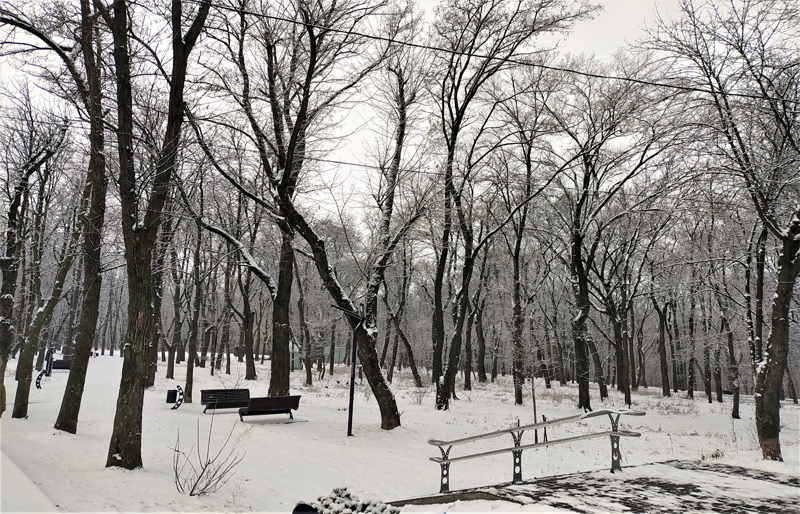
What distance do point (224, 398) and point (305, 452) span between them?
5.55 metres

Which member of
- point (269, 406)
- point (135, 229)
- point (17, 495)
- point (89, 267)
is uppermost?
point (135, 229)

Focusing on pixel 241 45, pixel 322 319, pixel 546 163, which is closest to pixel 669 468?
pixel 546 163

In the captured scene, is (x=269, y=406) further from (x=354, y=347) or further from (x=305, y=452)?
(x=305, y=452)

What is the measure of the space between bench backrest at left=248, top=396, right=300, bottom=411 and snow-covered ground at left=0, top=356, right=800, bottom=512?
42 centimetres

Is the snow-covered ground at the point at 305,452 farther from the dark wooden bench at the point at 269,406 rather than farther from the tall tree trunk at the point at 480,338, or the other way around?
the tall tree trunk at the point at 480,338

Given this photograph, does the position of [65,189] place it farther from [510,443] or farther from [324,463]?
[510,443]

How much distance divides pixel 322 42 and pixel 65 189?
13.6 metres

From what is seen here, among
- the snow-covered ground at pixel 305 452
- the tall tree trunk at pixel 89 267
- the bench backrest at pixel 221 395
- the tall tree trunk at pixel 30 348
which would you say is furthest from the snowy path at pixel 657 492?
the tall tree trunk at pixel 30 348

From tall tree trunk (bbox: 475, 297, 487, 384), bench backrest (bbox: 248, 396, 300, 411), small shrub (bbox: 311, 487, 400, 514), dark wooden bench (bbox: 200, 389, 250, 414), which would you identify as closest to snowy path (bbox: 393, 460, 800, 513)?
small shrub (bbox: 311, 487, 400, 514)

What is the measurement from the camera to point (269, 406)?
43.9 feet

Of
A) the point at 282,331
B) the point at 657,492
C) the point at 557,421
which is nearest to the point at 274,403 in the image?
the point at 282,331

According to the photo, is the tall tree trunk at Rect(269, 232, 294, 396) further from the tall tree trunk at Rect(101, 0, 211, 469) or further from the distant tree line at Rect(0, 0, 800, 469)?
the tall tree trunk at Rect(101, 0, 211, 469)

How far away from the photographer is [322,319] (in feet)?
120

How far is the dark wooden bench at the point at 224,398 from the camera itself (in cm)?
1419
